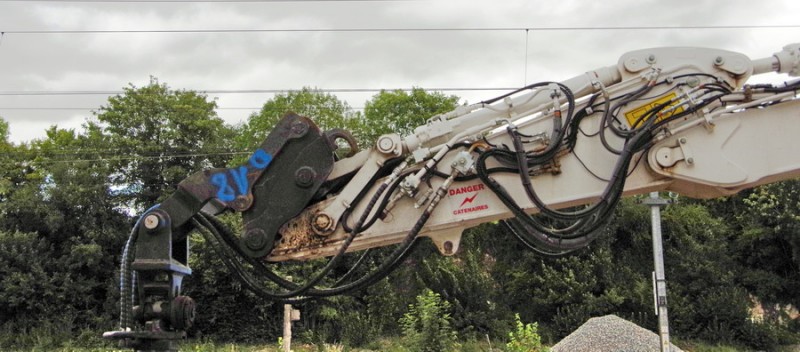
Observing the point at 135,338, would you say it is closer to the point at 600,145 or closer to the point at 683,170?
the point at 600,145

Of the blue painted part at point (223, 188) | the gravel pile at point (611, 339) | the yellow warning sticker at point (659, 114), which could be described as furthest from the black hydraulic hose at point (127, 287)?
the gravel pile at point (611, 339)

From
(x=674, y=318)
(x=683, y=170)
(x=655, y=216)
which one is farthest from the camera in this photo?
(x=674, y=318)

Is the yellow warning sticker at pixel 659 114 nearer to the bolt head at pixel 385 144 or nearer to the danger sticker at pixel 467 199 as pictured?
the danger sticker at pixel 467 199

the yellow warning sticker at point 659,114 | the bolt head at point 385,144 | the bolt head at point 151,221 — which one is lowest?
the bolt head at point 151,221

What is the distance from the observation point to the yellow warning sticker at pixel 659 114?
16.4ft

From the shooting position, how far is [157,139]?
34969 millimetres

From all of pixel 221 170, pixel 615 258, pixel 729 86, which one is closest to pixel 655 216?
pixel 729 86

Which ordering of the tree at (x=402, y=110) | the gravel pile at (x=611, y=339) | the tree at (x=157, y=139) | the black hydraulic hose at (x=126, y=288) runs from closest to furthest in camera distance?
the black hydraulic hose at (x=126, y=288), the gravel pile at (x=611, y=339), the tree at (x=157, y=139), the tree at (x=402, y=110)

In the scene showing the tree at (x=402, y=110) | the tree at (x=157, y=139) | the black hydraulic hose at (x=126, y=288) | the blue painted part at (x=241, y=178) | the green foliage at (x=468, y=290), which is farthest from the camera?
the tree at (x=402, y=110)

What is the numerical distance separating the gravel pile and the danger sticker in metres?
15.1

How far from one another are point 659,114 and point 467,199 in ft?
4.20

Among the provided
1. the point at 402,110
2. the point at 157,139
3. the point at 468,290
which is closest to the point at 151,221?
the point at 468,290

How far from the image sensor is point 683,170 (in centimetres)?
495

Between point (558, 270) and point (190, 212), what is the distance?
2644 centimetres
